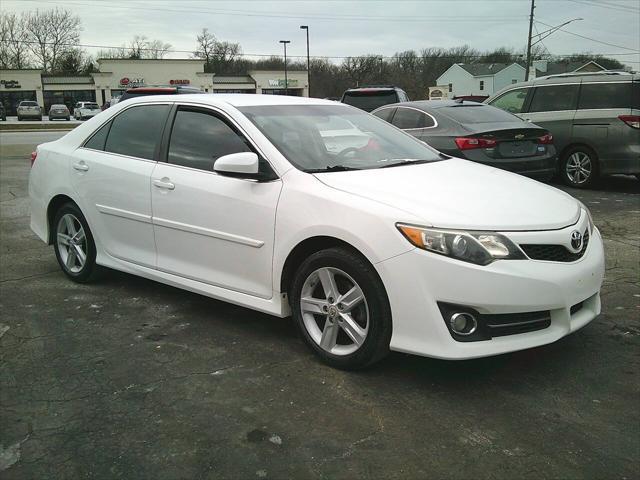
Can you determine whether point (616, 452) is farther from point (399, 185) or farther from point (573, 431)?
point (399, 185)

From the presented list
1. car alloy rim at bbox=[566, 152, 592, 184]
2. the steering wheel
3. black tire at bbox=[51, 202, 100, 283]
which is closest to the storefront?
car alloy rim at bbox=[566, 152, 592, 184]

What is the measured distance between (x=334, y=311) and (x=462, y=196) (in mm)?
980

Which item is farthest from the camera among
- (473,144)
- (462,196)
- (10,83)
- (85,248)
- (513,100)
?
(10,83)

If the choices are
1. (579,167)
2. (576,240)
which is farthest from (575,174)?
(576,240)

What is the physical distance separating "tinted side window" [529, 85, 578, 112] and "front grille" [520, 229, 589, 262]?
747cm

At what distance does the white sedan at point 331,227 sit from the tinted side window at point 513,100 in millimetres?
6956

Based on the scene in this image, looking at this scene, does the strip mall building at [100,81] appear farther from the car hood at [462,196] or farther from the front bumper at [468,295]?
the front bumper at [468,295]

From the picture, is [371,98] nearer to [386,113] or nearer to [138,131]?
[386,113]

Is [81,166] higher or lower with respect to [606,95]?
lower

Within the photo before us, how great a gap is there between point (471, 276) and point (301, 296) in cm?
107

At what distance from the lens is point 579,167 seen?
32.0 ft

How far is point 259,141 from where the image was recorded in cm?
383

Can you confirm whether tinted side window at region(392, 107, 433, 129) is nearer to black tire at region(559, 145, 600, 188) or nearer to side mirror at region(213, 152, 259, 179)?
black tire at region(559, 145, 600, 188)

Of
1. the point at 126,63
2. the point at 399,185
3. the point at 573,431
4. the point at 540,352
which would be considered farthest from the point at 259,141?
the point at 126,63
